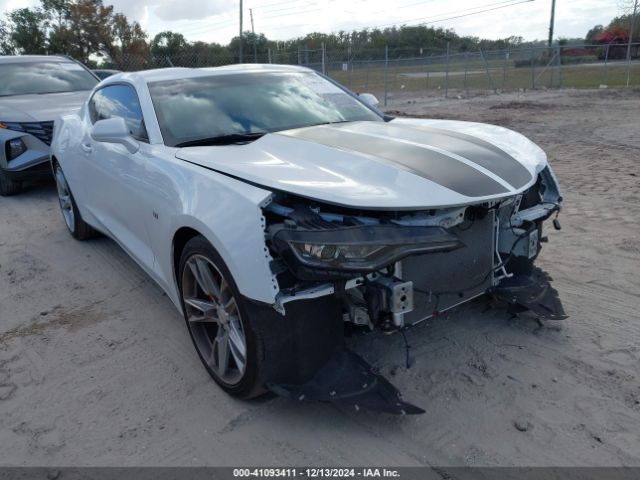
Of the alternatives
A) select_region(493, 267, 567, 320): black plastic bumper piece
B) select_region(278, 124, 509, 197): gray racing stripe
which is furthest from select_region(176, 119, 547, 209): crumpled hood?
select_region(493, 267, 567, 320): black plastic bumper piece

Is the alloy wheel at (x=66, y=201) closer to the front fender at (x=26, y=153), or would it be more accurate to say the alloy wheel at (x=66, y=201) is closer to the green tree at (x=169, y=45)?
the front fender at (x=26, y=153)

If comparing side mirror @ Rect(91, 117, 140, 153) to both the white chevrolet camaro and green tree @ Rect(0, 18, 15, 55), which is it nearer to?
the white chevrolet camaro

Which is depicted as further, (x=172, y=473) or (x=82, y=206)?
(x=82, y=206)

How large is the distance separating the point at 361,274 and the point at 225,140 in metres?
1.56

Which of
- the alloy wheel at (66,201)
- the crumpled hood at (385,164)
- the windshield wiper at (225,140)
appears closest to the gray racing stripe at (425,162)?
the crumpled hood at (385,164)

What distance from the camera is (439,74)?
31922mm

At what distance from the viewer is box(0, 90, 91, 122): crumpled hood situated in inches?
279

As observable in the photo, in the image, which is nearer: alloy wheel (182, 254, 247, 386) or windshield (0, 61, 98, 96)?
alloy wheel (182, 254, 247, 386)

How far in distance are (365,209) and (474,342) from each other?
52.5 inches

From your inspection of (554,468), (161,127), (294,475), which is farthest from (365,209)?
(161,127)

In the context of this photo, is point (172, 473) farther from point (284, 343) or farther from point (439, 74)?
point (439, 74)

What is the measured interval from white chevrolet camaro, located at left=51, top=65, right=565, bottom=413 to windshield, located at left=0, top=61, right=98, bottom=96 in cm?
528

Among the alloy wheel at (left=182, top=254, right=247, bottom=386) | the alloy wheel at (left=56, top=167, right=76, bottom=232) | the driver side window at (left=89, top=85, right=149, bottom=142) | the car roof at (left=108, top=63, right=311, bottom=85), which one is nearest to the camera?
the alloy wheel at (left=182, top=254, right=247, bottom=386)

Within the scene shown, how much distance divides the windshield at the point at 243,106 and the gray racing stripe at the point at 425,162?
22.2 inches
